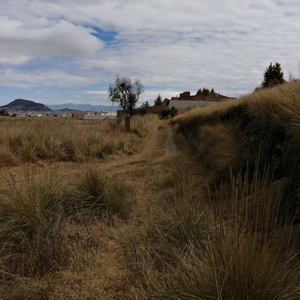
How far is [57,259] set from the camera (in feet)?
8.68

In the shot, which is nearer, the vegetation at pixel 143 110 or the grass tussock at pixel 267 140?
A: the grass tussock at pixel 267 140

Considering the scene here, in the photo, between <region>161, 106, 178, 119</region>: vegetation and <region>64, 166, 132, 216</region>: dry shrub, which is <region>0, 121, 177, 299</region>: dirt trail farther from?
<region>161, 106, 178, 119</region>: vegetation

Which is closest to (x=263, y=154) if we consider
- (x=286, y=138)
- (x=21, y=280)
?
(x=286, y=138)

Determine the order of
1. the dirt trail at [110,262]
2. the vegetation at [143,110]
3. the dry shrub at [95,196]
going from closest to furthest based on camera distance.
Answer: the dirt trail at [110,262]
the dry shrub at [95,196]
the vegetation at [143,110]

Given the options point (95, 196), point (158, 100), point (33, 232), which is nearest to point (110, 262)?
point (33, 232)

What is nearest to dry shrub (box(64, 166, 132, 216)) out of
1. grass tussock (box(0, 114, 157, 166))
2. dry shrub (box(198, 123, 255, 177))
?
dry shrub (box(198, 123, 255, 177))

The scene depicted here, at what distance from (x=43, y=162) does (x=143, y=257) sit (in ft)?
21.6

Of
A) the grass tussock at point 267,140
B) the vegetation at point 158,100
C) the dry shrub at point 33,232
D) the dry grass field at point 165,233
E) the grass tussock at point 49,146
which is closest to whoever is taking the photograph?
the dry grass field at point 165,233

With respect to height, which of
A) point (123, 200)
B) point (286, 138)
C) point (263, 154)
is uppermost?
point (286, 138)

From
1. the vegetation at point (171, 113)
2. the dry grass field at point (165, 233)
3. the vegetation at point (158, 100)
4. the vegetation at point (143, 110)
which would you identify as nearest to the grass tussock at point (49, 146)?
the dry grass field at point (165, 233)

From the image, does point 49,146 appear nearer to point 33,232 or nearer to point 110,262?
point 33,232

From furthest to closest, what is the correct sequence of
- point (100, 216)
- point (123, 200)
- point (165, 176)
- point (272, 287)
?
point (165, 176) < point (123, 200) < point (100, 216) < point (272, 287)

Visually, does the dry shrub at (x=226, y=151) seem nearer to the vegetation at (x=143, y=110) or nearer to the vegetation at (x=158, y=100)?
the vegetation at (x=143, y=110)

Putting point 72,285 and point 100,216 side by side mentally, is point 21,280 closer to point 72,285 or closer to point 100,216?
point 72,285
